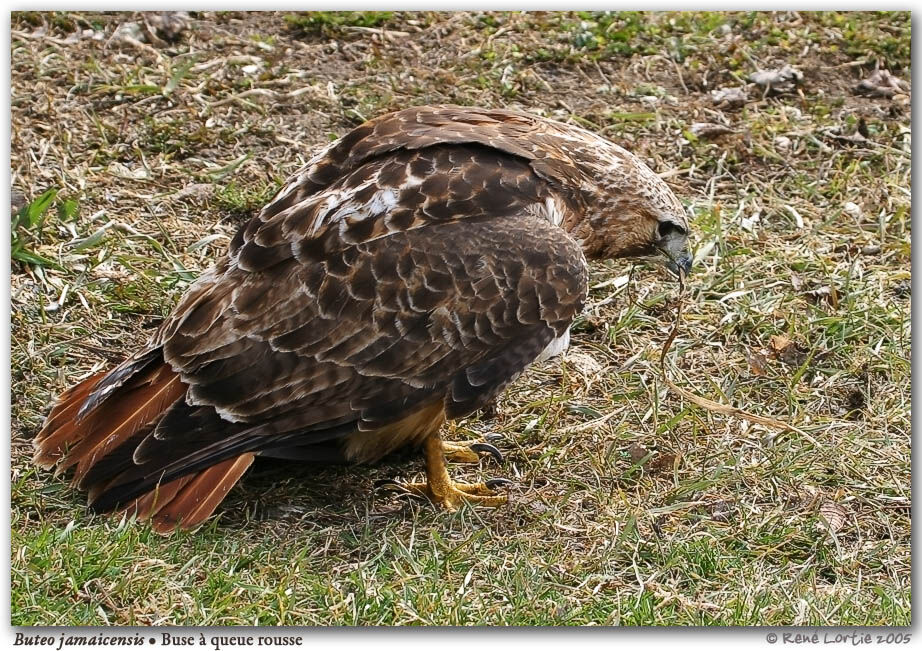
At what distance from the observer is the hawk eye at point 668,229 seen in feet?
16.5

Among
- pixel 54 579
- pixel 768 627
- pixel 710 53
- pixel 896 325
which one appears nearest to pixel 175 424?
pixel 54 579

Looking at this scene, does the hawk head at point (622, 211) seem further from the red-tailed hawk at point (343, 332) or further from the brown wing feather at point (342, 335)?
the brown wing feather at point (342, 335)

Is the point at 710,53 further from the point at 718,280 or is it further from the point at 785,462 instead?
the point at 785,462

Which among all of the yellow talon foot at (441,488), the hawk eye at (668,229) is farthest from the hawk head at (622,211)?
the yellow talon foot at (441,488)

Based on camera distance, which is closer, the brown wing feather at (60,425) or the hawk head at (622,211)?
the brown wing feather at (60,425)

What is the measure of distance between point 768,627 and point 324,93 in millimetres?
3802

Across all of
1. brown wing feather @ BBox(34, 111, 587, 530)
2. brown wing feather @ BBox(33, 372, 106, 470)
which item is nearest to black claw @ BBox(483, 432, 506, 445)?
brown wing feather @ BBox(34, 111, 587, 530)

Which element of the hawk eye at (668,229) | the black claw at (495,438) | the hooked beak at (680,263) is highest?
the hawk eye at (668,229)

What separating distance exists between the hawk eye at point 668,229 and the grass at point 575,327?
664 mm

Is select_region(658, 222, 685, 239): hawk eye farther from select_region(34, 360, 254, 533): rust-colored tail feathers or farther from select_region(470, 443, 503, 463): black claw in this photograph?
select_region(34, 360, 254, 533): rust-colored tail feathers

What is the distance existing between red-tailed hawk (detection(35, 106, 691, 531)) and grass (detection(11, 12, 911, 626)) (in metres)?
0.21

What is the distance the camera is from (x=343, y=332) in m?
4.25

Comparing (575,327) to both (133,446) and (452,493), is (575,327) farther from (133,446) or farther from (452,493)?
(133,446)

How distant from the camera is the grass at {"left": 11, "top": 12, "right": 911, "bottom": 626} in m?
4.21
